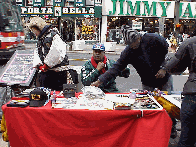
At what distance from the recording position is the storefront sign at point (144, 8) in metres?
29.0

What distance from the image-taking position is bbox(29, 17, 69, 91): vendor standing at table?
4.37 m

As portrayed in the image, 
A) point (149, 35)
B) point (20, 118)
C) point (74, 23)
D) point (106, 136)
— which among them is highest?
point (74, 23)

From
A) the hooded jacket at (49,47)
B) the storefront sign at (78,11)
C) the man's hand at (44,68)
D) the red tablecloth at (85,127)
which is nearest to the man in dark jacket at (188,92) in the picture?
the red tablecloth at (85,127)

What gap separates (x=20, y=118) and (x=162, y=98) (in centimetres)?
199

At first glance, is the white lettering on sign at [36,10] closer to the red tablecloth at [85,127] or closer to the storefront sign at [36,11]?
the storefront sign at [36,11]

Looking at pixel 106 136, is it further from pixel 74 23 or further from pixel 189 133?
pixel 74 23

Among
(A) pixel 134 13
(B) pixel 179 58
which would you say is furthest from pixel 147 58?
(A) pixel 134 13

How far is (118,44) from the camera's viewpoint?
26.1 m

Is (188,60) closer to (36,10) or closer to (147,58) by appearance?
(147,58)

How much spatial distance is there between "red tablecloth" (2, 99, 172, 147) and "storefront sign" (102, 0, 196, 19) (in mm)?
26651

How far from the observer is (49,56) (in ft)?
14.2

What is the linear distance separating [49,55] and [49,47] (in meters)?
0.17

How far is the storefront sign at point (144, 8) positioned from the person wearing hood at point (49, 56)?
82.6 ft

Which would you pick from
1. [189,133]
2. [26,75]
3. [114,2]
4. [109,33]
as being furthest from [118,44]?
[189,133]
